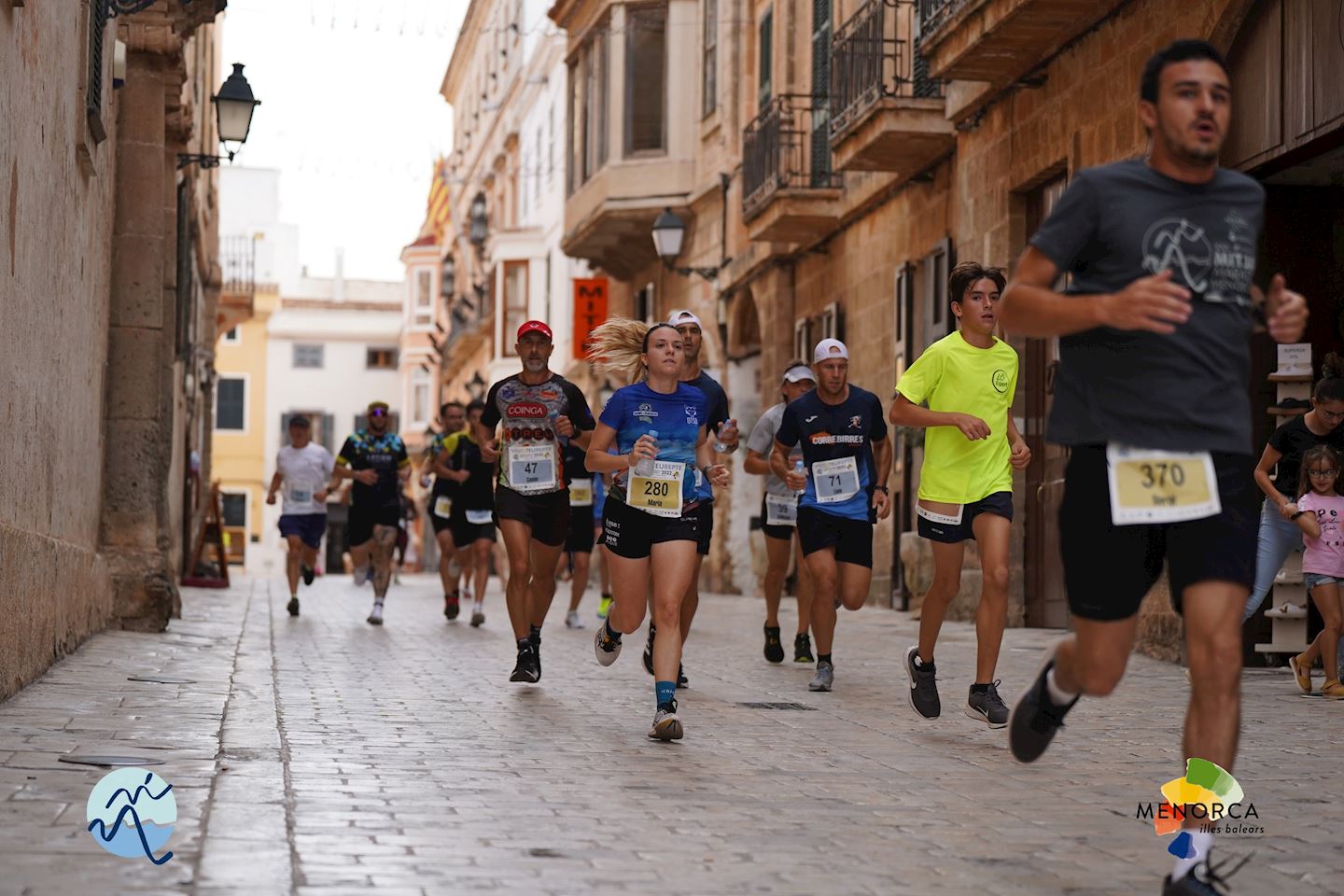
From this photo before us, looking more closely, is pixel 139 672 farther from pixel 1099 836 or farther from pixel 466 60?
pixel 466 60

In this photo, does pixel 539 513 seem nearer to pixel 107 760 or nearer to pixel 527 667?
pixel 527 667

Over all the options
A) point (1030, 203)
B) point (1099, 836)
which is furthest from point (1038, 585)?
point (1099, 836)

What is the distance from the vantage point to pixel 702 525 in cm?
995

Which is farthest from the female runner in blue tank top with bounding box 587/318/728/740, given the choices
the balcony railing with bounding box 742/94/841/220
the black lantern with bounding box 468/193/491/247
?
the black lantern with bounding box 468/193/491/247

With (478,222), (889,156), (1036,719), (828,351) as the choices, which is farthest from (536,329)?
(478,222)

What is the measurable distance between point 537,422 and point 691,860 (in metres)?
6.57

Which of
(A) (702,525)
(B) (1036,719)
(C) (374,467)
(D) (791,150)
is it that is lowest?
(B) (1036,719)

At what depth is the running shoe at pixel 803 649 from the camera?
1323 cm

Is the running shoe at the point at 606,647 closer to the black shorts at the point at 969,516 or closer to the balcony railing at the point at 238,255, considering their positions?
the black shorts at the point at 969,516

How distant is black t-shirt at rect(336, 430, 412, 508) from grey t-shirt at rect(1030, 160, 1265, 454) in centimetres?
1433

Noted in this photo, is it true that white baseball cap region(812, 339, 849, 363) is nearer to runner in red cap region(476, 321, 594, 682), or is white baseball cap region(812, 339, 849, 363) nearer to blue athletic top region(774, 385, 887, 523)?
blue athletic top region(774, 385, 887, 523)

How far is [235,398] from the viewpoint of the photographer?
79.6 metres

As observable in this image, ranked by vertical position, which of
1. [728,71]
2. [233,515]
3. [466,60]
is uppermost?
[466,60]

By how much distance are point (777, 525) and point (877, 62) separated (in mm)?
7268
